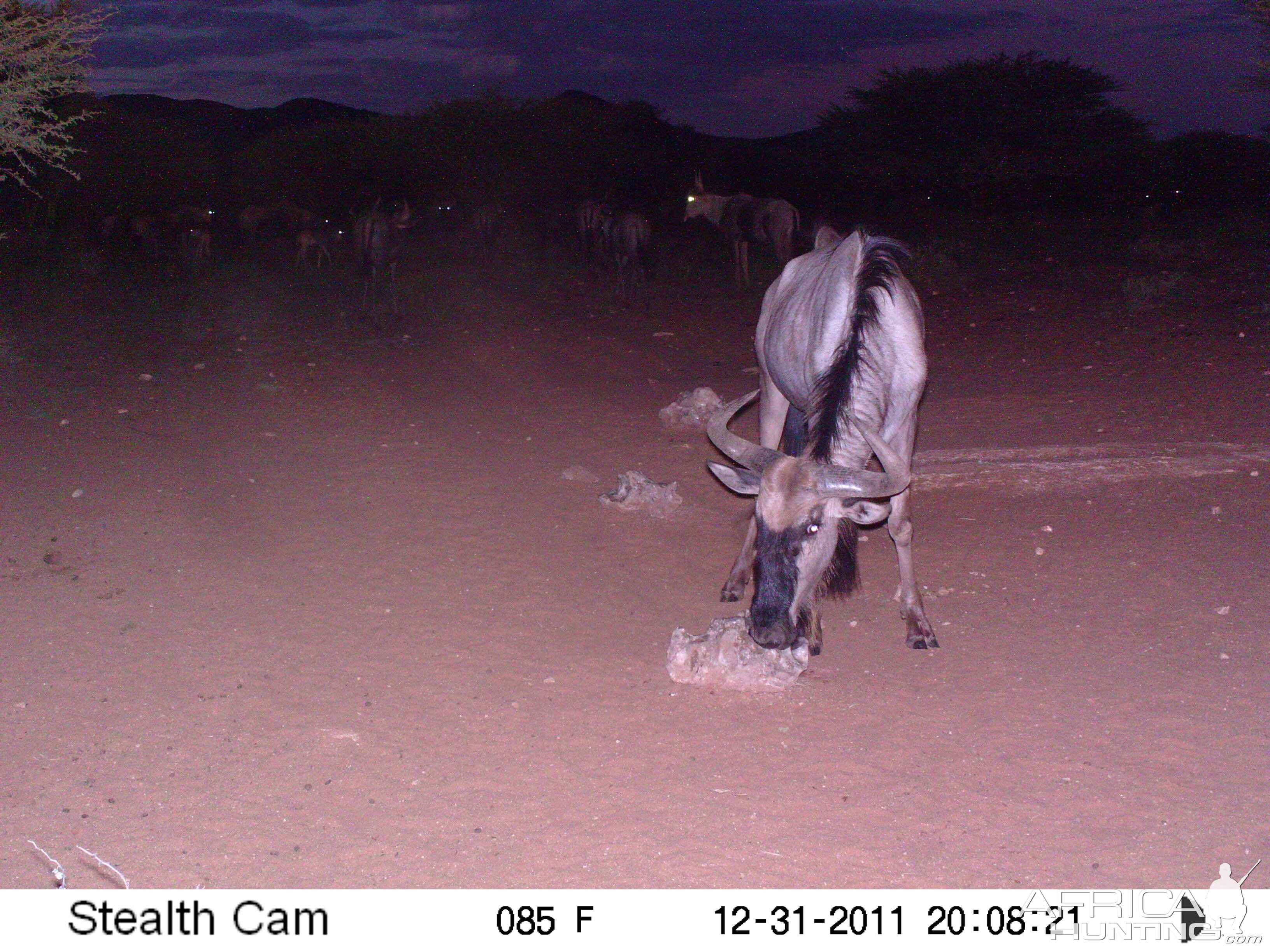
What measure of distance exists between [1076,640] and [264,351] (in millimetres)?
9519

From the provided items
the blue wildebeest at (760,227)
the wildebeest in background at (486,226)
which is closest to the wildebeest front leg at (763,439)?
the blue wildebeest at (760,227)

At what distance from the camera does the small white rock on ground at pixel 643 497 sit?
6266 millimetres

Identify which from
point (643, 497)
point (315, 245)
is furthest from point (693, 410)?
point (315, 245)

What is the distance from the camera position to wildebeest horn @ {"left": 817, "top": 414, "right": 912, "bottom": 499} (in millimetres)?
3646

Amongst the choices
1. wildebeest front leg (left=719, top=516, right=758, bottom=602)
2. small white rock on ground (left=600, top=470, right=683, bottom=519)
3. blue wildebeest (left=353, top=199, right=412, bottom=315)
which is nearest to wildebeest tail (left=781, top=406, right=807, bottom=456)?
wildebeest front leg (left=719, top=516, right=758, bottom=602)

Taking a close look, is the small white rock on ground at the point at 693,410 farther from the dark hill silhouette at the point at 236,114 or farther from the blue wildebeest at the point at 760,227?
the dark hill silhouette at the point at 236,114

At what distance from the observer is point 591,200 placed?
22.8 metres

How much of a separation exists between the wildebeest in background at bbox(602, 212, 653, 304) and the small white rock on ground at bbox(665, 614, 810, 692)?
12.4 m

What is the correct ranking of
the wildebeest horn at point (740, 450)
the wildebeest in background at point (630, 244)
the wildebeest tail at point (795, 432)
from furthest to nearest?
the wildebeest in background at point (630, 244) → the wildebeest tail at point (795, 432) → the wildebeest horn at point (740, 450)

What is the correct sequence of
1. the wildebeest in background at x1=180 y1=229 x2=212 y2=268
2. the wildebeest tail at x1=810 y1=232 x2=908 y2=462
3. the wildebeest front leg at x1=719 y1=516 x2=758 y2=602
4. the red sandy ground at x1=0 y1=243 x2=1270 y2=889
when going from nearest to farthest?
the red sandy ground at x1=0 y1=243 x2=1270 y2=889
the wildebeest tail at x1=810 y1=232 x2=908 y2=462
the wildebeest front leg at x1=719 y1=516 x2=758 y2=602
the wildebeest in background at x1=180 y1=229 x2=212 y2=268

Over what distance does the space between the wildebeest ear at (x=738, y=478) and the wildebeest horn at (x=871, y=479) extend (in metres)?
0.29

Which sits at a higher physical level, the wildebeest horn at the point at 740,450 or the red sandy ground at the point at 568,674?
the wildebeest horn at the point at 740,450

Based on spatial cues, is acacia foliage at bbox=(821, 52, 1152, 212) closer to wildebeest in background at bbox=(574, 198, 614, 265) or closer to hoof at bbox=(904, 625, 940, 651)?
wildebeest in background at bbox=(574, 198, 614, 265)

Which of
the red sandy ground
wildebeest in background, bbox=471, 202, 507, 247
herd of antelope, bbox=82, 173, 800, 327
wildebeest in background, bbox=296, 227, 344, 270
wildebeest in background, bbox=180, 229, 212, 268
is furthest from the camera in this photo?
wildebeest in background, bbox=471, 202, 507, 247
